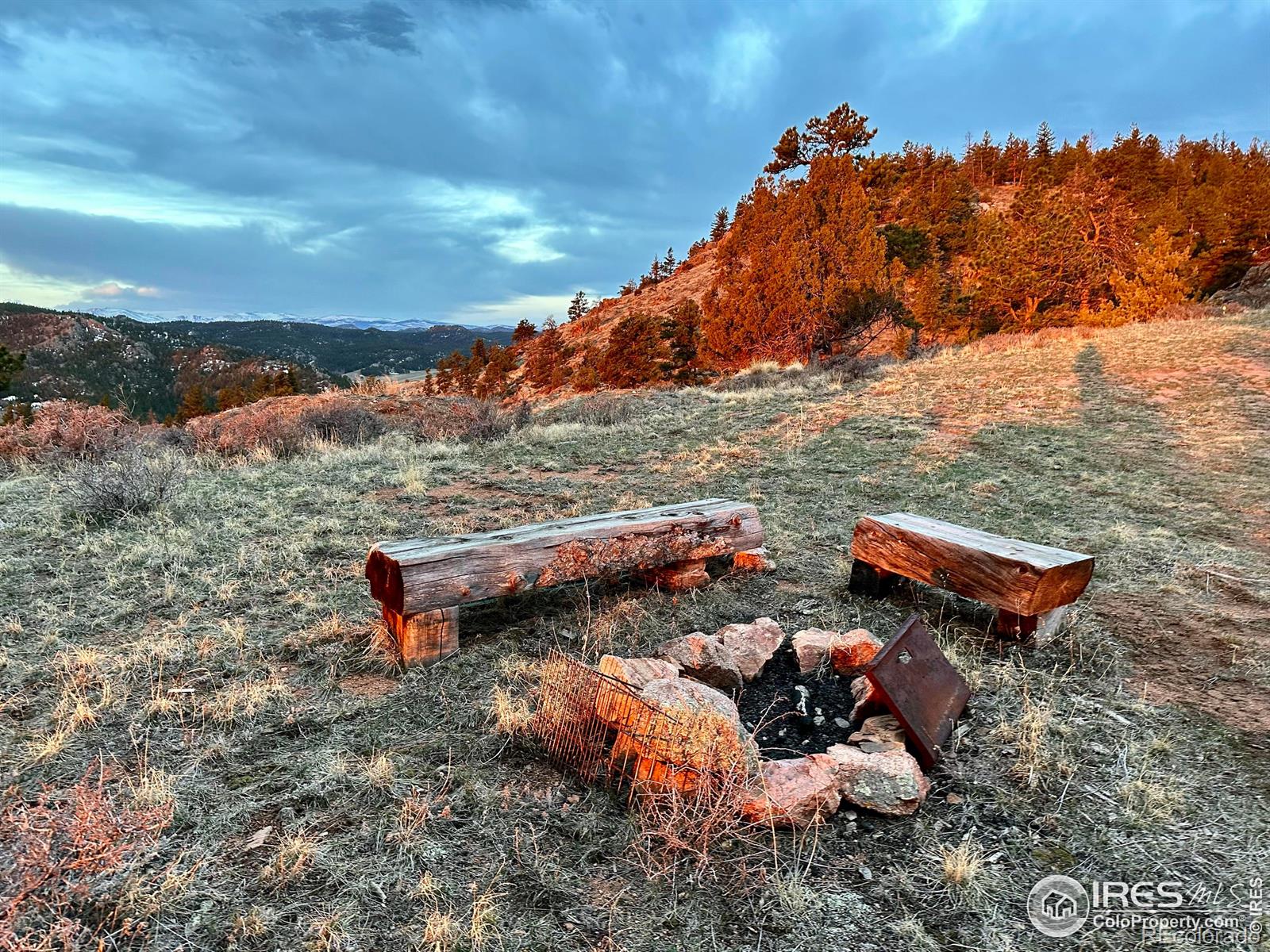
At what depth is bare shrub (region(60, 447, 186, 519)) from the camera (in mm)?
5762

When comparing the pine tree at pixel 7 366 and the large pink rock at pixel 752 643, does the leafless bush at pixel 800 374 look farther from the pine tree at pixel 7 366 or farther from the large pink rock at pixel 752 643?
the pine tree at pixel 7 366

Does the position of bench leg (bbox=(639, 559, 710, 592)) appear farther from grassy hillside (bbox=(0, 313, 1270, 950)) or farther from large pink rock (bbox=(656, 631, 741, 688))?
large pink rock (bbox=(656, 631, 741, 688))

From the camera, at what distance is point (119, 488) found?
5.80 meters

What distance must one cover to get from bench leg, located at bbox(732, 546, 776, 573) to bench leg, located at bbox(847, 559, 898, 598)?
680mm

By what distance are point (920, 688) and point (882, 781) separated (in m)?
0.55

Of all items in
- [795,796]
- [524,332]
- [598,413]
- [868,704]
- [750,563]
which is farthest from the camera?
[524,332]

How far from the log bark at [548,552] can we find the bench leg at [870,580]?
745 mm

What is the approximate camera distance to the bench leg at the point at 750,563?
480 centimetres

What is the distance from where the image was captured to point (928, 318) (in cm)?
2395

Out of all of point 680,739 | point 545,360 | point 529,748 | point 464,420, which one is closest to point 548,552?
point 529,748

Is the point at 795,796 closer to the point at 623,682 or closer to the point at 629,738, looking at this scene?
the point at 629,738

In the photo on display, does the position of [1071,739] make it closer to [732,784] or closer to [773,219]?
[732,784]

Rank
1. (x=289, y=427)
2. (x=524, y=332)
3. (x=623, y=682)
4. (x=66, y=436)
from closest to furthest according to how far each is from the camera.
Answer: (x=623, y=682)
(x=66, y=436)
(x=289, y=427)
(x=524, y=332)

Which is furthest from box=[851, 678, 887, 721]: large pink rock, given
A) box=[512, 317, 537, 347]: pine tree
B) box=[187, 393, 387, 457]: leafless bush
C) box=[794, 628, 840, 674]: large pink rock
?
box=[512, 317, 537, 347]: pine tree
